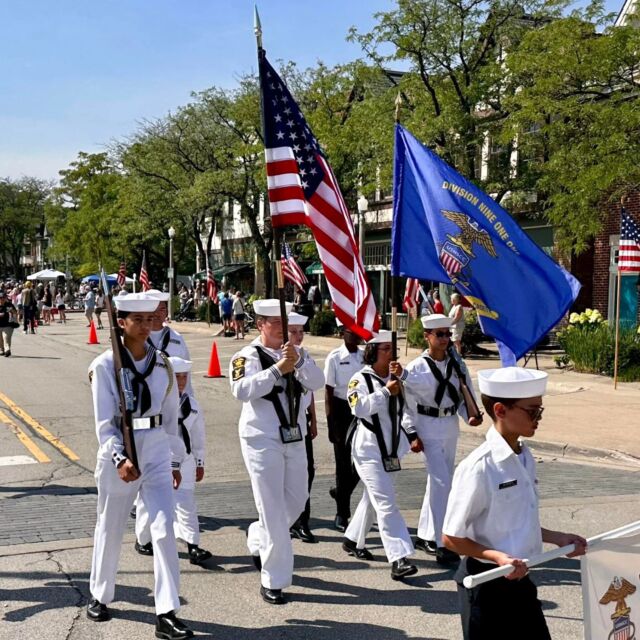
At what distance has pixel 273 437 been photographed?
18.6 ft

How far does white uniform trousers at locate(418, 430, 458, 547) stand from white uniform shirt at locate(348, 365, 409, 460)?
0.26 meters

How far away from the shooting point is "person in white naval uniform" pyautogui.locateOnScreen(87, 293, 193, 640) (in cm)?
499

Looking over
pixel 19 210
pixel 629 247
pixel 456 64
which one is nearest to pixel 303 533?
pixel 629 247

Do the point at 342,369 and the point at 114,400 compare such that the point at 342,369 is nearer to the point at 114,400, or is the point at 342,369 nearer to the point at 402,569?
the point at 402,569

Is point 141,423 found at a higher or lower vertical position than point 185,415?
higher

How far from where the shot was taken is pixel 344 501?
24.1 feet

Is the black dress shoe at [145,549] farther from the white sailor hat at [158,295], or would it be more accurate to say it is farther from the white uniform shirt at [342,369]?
the white uniform shirt at [342,369]

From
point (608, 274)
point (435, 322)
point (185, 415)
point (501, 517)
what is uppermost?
point (608, 274)

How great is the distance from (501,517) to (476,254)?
3.09 m

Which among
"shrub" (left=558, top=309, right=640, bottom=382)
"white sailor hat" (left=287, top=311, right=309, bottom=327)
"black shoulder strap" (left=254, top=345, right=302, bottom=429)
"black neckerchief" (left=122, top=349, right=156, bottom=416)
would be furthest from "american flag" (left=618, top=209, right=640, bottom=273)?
"black neckerchief" (left=122, top=349, right=156, bottom=416)

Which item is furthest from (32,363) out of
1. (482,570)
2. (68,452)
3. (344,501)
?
(482,570)

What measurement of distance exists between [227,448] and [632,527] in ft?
26.4

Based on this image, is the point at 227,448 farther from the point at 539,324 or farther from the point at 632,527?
the point at 632,527

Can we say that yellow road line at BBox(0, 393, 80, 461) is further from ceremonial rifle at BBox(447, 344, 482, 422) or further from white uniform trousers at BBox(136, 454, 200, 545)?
ceremonial rifle at BBox(447, 344, 482, 422)
